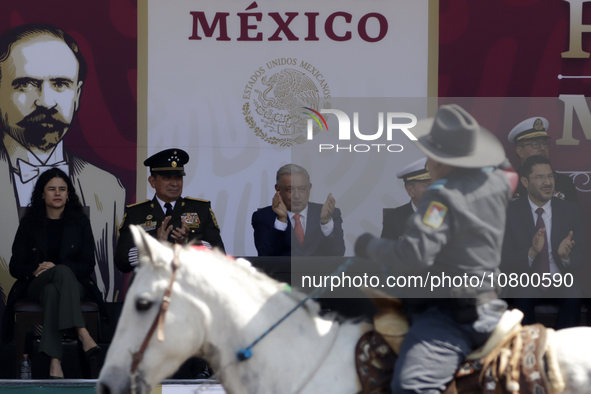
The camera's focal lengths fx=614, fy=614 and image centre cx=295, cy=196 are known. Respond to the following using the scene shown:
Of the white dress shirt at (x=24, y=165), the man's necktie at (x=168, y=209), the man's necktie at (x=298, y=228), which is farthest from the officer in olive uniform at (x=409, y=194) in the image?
the white dress shirt at (x=24, y=165)

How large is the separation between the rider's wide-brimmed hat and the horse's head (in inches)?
39.9

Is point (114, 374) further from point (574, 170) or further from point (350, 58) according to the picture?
point (574, 170)

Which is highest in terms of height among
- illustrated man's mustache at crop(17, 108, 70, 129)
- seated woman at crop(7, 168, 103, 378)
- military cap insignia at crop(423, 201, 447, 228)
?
illustrated man's mustache at crop(17, 108, 70, 129)

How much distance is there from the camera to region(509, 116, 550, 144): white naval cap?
5.39m

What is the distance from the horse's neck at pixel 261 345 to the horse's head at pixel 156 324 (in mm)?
67

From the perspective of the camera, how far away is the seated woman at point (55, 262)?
438 cm

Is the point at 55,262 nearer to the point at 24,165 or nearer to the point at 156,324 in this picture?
the point at 24,165

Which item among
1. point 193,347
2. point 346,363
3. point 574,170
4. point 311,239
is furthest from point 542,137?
point 193,347

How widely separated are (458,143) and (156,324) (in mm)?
1276

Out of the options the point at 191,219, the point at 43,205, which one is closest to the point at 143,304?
the point at 191,219

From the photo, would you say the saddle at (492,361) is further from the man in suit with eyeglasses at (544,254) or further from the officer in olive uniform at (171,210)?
the officer in olive uniform at (171,210)

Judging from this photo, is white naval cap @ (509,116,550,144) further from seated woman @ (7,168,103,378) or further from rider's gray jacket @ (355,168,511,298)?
seated woman @ (7,168,103,378)

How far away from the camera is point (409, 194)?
4992 millimetres

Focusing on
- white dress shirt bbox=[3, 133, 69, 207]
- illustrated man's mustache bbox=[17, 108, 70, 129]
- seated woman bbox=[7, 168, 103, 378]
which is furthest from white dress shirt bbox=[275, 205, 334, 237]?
illustrated man's mustache bbox=[17, 108, 70, 129]
